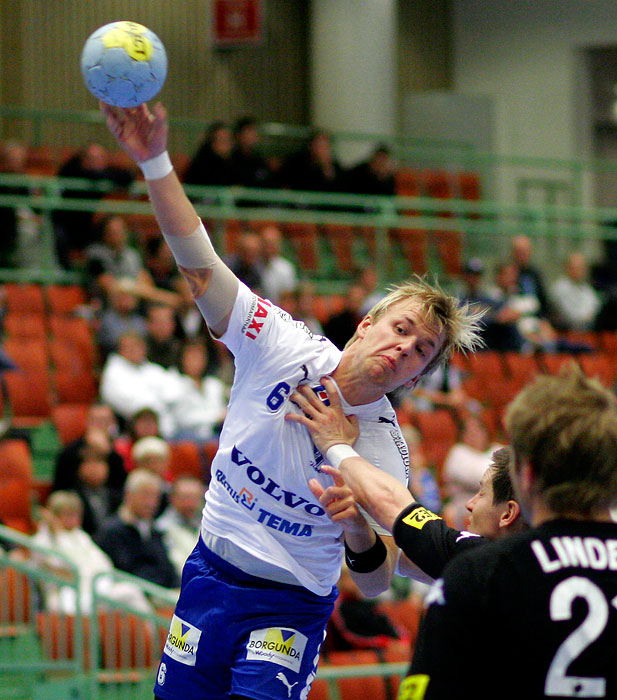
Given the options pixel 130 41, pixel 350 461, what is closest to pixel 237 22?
pixel 130 41

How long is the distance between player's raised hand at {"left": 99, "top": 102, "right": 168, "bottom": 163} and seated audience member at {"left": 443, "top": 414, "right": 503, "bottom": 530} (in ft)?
19.9

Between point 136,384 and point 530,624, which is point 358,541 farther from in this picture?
point 136,384

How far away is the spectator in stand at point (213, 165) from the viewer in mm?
12531

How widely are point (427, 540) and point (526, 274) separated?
10.7 meters

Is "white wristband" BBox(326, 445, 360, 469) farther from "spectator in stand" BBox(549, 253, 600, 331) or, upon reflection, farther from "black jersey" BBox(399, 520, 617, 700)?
"spectator in stand" BBox(549, 253, 600, 331)

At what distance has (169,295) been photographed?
406 inches

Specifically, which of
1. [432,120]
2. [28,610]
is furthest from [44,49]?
[28,610]

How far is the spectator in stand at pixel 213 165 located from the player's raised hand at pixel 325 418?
29.8 ft

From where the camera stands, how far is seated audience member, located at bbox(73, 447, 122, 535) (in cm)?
796

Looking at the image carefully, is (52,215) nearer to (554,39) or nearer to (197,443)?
(197,443)

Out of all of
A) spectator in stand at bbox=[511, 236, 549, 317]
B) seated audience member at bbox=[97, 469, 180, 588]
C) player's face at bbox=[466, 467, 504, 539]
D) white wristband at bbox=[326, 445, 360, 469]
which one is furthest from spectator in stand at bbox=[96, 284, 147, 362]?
player's face at bbox=[466, 467, 504, 539]

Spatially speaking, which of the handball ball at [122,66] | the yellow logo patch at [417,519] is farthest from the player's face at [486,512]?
the handball ball at [122,66]

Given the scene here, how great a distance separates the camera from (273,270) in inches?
440

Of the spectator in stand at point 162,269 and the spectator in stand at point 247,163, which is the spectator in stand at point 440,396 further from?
the spectator in stand at point 247,163
